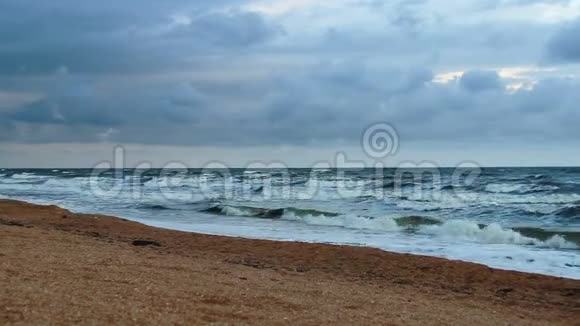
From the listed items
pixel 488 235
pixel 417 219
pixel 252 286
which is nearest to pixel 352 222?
pixel 417 219

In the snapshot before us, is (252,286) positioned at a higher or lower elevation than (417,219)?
higher

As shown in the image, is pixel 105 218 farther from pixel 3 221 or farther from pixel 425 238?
pixel 425 238

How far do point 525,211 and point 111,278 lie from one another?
20.5 meters

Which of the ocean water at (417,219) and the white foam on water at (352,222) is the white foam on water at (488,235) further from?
the white foam on water at (352,222)

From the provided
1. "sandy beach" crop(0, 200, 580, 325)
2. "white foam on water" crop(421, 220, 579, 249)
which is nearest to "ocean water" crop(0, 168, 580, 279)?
"white foam on water" crop(421, 220, 579, 249)

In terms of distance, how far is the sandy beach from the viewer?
6430 millimetres

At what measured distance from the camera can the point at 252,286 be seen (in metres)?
8.44

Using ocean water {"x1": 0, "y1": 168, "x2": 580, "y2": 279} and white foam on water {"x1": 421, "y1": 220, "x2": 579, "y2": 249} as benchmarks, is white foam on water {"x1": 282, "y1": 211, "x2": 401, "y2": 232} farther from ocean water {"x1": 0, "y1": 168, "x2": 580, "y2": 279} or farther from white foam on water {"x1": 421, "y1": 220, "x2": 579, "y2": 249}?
white foam on water {"x1": 421, "y1": 220, "x2": 579, "y2": 249}

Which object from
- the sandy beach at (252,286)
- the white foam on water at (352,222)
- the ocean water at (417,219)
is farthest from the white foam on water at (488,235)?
the sandy beach at (252,286)

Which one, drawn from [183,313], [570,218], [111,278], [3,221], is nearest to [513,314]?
[183,313]

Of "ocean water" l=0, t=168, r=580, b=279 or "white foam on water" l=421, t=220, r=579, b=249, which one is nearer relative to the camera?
"ocean water" l=0, t=168, r=580, b=279

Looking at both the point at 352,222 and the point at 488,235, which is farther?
the point at 352,222

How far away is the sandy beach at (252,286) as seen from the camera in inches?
253

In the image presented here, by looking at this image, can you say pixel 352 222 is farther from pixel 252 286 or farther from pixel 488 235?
pixel 252 286
